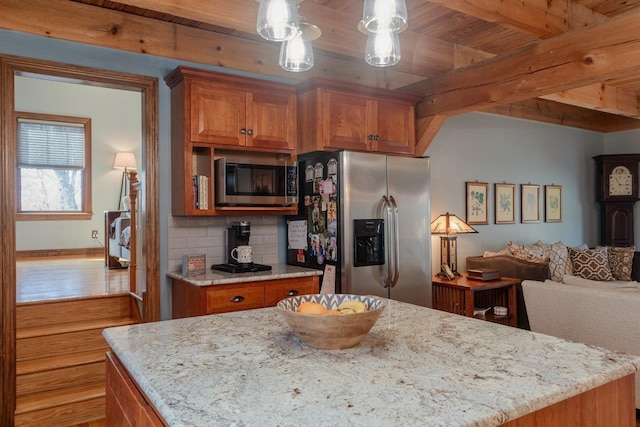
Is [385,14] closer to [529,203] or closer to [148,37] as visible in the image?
[148,37]

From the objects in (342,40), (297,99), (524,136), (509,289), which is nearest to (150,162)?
(297,99)

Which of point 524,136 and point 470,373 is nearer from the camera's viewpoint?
point 470,373

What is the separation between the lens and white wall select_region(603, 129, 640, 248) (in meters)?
6.62

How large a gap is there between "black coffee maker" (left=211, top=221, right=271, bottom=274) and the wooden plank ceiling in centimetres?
128

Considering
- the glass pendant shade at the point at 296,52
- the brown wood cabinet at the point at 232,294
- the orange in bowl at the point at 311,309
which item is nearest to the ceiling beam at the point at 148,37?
the brown wood cabinet at the point at 232,294

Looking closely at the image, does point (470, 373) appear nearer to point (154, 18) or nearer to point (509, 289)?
point (154, 18)

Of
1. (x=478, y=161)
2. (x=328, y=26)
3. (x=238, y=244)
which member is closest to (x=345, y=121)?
(x=328, y=26)

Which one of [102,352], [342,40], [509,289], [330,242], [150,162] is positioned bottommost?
[102,352]

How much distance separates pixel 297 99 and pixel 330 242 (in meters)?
1.18

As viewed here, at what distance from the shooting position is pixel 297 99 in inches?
147

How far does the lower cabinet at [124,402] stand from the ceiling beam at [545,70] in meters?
3.00

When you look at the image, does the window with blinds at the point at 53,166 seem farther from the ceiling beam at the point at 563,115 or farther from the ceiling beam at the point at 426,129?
the ceiling beam at the point at 563,115

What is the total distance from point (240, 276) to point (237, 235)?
0.50 meters

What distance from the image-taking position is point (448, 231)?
4.57 m
